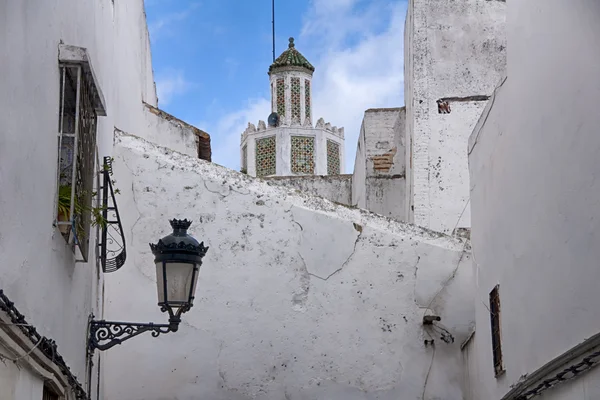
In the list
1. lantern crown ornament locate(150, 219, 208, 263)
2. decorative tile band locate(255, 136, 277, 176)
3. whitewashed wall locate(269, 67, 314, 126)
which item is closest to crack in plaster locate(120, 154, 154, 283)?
lantern crown ornament locate(150, 219, 208, 263)

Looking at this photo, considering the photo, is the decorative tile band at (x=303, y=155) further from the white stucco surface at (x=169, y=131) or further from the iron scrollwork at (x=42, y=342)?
the iron scrollwork at (x=42, y=342)

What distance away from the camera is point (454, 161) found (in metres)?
13.6

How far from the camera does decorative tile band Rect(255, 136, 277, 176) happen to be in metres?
37.4

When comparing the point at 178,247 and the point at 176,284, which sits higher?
the point at 178,247

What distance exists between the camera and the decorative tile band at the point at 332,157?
3995 cm

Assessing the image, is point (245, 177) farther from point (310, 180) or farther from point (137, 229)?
point (310, 180)

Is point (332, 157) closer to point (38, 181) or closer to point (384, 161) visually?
point (384, 161)

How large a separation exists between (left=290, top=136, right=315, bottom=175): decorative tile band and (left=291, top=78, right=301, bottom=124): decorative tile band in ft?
2.58

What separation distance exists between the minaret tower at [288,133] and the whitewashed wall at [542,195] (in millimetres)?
28482

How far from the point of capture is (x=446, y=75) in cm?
1434

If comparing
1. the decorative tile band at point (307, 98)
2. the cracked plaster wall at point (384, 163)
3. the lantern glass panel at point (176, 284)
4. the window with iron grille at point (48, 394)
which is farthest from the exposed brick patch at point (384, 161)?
the decorative tile band at point (307, 98)

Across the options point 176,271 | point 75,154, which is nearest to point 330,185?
point 176,271

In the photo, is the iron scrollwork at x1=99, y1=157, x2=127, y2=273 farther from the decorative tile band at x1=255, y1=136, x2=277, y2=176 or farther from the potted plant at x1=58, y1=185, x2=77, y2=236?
the decorative tile band at x1=255, y1=136, x2=277, y2=176

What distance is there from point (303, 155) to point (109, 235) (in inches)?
1190
